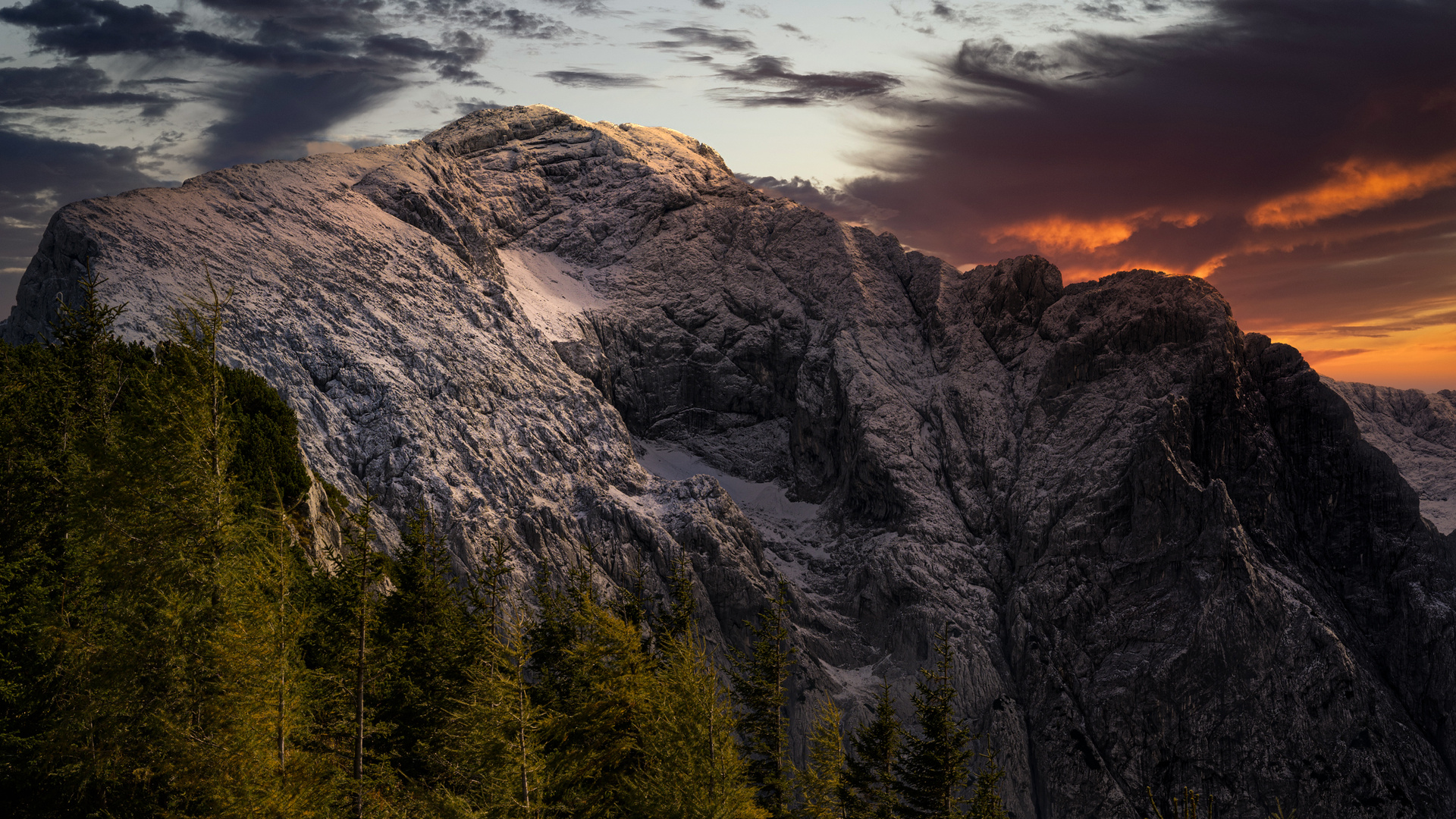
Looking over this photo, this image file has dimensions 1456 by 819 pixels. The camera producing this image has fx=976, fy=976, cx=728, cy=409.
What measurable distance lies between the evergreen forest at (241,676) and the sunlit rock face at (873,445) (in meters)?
60.4

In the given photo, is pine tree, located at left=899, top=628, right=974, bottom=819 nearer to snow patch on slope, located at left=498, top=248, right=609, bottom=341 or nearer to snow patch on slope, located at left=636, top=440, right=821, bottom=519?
snow patch on slope, located at left=636, top=440, right=821, bottom=519

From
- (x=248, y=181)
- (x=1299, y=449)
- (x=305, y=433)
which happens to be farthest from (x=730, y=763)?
(x=1299, y=449)

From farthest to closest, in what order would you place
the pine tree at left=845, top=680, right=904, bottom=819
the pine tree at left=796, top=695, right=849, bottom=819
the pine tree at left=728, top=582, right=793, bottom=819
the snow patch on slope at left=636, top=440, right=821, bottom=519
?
the snow patch on slope at left=636, top=440, right=821, bottom=519, the pine tree at left=728, top=582, right=793, bottom=819, the pine tree at left=845, top=680, right=904, bottom=819, the pine tree at left=796, top=695, right=849, bottom=819

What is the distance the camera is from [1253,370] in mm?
143500

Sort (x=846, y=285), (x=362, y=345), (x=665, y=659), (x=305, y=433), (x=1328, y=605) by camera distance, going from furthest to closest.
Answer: (x=846, y=285) < (x=1328, y=605) < (x=362, y=345) < (x=305, y=433) < (x=665, y=659)

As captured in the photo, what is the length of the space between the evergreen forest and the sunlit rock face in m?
60.4

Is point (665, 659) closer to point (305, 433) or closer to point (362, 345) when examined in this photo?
point (305, 433)

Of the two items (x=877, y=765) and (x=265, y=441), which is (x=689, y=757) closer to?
(x=877, y=765)

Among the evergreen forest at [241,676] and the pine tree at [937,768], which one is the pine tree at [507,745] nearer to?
Result: the evergreen forest at [241,676]

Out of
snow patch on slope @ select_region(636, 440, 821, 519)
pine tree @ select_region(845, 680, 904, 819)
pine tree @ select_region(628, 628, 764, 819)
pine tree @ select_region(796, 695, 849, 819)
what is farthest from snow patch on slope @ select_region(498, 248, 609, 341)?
pine tree @ select_region(628, 628, 764, 819)

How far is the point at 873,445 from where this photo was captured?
145 metres

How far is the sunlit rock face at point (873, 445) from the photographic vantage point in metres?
109

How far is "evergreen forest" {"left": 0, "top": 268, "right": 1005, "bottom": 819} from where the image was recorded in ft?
65.2

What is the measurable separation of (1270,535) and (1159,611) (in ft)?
78.4
